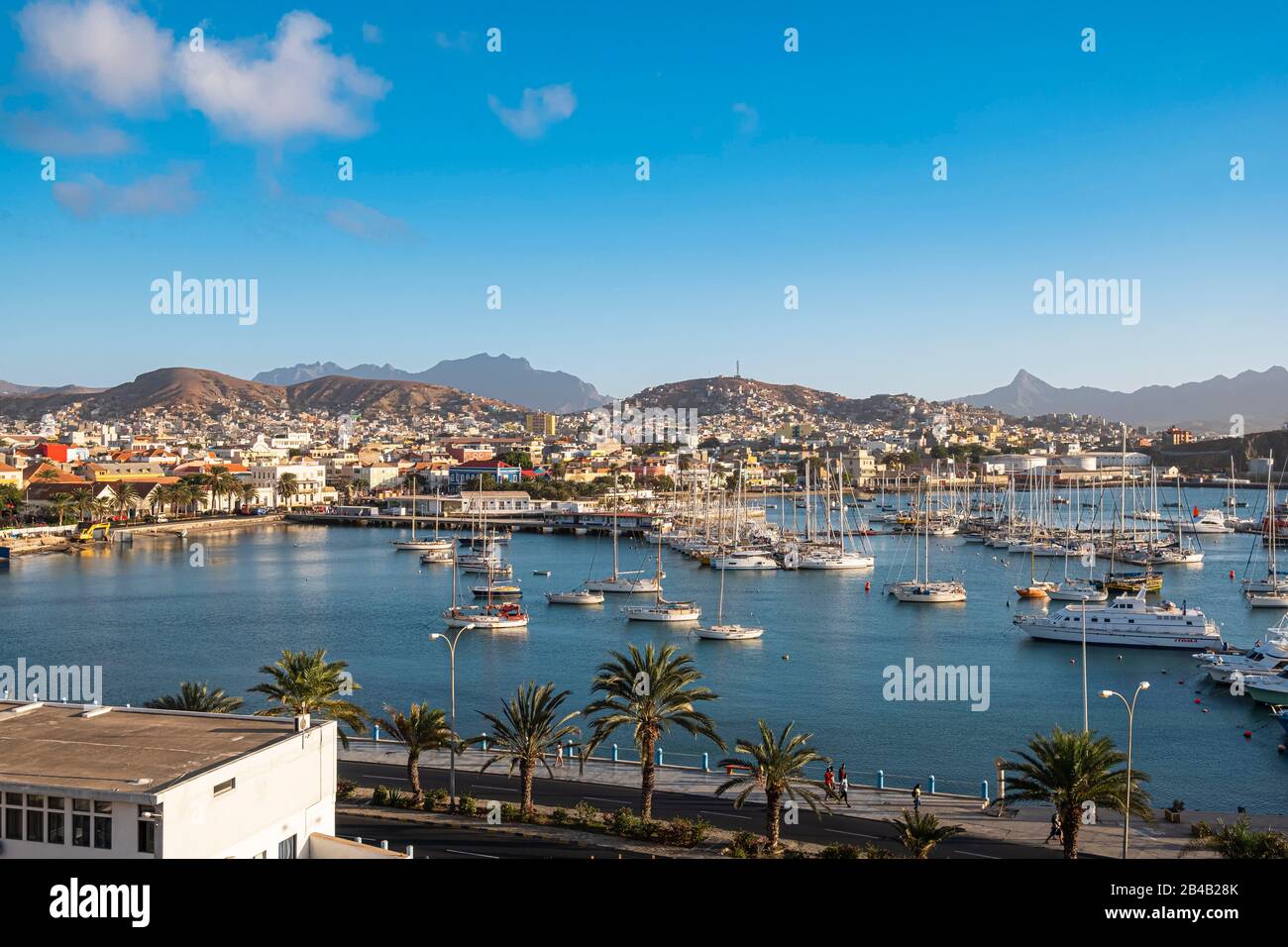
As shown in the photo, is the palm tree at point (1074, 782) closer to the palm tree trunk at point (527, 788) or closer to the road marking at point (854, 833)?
the road marking at point (854, 833)

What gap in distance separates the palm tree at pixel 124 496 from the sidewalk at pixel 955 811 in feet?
181

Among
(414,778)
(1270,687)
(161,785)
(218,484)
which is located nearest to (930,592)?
(1270,687)

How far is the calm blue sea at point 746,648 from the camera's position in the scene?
19234 mm

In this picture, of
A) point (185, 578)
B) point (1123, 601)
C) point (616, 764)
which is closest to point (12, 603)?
point (185, 578)

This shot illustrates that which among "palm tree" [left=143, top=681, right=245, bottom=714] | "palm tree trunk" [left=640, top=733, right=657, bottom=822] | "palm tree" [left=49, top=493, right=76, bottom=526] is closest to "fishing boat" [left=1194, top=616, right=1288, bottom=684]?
"palm tree trunk" [left=640, top=733, right=657, bottom=822]

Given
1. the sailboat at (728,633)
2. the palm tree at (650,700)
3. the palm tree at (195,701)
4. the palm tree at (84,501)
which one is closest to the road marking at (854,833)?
the palm tree at (650,700)

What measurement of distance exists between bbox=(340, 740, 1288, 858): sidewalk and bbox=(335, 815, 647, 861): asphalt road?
9.74ft

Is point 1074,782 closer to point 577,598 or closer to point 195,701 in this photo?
point 195,701

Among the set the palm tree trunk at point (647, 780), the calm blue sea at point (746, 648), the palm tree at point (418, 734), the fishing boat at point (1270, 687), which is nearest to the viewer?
the palm tree trunk at point (647, 780)

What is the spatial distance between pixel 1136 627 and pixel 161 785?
2575 cm

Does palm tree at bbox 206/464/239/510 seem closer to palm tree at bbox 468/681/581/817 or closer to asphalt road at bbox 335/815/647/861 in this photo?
palm tree at bbox 468/681/581/817

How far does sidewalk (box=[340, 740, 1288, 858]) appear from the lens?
12.5 m

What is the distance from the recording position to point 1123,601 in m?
28.3
